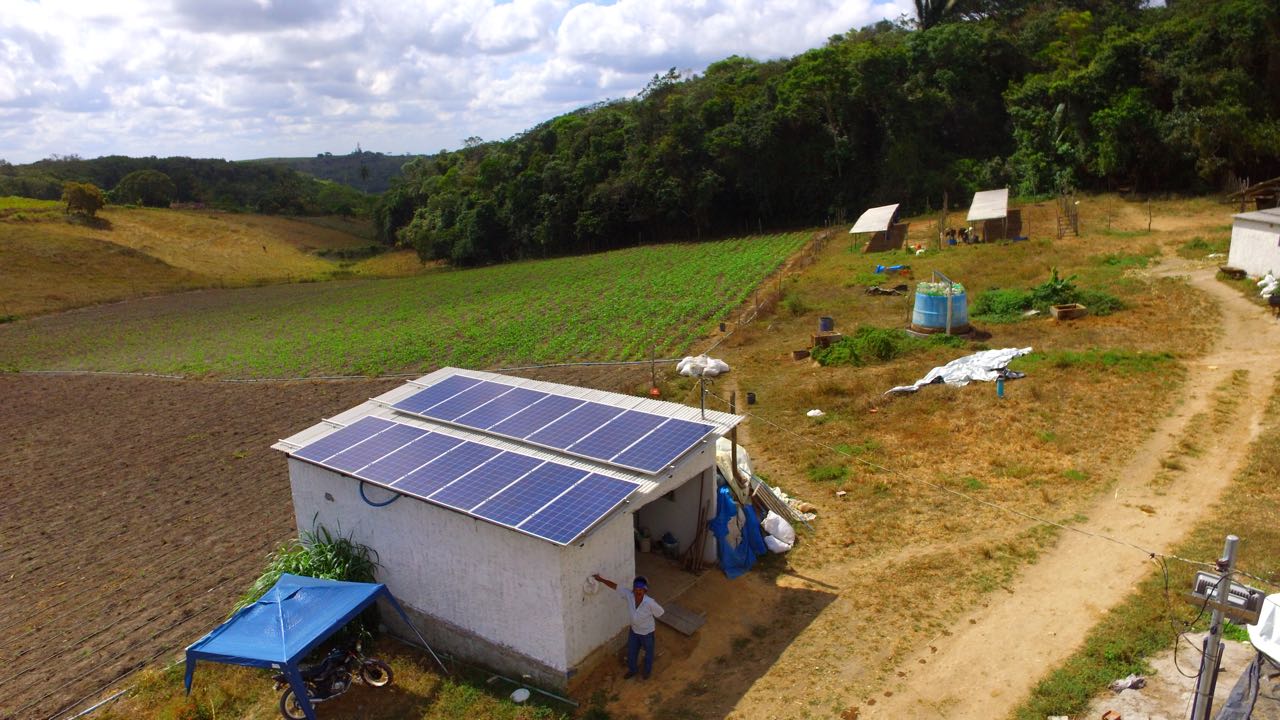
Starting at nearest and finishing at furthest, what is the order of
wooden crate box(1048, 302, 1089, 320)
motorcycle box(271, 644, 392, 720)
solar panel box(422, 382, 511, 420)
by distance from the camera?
motorcycle box(271, 644, 392, 720), solar panel box(422, 382, 511, 420), wooden crate box(1048, 302, 1089, 320)

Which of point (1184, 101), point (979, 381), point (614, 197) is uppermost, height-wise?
point (1184, 101)

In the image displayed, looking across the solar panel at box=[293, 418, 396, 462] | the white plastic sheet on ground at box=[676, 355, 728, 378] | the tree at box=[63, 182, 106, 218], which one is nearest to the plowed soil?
the white plastic sheet on ground at box=[676, 355, 728, 378]

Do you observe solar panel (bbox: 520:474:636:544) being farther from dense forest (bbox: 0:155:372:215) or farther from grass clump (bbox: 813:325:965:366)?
dense forest (bbox: 0:155:372:215)

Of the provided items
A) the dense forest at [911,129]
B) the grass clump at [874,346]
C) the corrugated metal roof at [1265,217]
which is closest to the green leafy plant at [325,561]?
the grass clump at [874,346]

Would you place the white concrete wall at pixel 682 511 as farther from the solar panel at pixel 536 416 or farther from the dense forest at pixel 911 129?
the dense forest at pixel 911 129

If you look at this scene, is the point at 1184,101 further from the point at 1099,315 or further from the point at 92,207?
the point at 92,207

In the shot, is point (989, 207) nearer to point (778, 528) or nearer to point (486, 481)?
point (778, 528)

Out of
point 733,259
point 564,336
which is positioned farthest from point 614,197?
point 564,336
